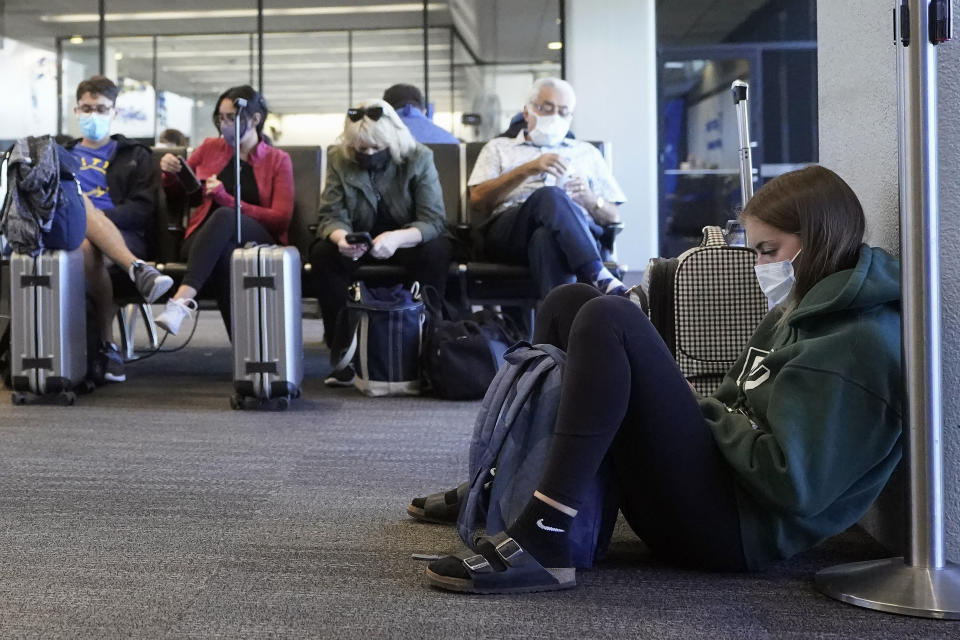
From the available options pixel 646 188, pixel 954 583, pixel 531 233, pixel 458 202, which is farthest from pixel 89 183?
pixel 646 188

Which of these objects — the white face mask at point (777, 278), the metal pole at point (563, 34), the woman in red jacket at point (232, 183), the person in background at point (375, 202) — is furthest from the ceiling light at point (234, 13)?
the white face mask at point (777, 278)

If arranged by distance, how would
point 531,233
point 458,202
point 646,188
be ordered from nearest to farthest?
point 531,233, point 458,202, point 646,188

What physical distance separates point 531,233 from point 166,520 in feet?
8.05

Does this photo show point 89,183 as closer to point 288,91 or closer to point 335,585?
point 335,585

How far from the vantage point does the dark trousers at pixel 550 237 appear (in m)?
4.23

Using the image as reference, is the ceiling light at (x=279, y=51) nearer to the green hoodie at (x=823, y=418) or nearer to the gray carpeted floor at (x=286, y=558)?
the gray carpeted floor at (x=286, y=558)

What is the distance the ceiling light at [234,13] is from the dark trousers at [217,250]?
5929 mm

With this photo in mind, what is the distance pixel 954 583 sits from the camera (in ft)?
5.22

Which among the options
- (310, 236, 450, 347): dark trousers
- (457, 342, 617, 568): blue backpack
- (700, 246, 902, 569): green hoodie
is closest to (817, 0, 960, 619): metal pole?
(700, 246, 902, 569): green hoodie

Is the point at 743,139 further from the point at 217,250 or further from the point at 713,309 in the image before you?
the point at 217,250

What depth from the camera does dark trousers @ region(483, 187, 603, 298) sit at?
423cm

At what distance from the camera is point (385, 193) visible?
4.51 m

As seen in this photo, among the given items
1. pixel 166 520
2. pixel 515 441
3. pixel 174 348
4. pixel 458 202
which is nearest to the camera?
pixel 515 441

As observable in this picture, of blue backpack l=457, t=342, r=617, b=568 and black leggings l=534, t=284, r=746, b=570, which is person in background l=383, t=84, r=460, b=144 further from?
black leggings l=534, t=284, r=746, b=570
